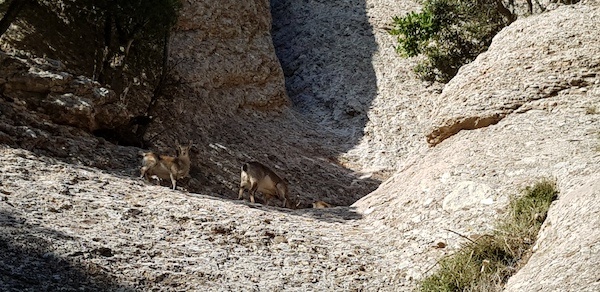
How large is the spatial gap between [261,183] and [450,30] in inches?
375

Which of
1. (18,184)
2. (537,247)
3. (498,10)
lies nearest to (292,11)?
(498,10)

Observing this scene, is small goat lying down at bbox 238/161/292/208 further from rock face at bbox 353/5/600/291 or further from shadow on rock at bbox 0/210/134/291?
shadow on rock at bbox 0/210/134/291

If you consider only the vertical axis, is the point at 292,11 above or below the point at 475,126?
above

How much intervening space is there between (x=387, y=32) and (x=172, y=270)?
1802 cm

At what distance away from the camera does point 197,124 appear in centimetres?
1773

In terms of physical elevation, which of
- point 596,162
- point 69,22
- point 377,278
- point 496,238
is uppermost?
point 69,22

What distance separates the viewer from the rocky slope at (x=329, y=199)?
8016 millimetres

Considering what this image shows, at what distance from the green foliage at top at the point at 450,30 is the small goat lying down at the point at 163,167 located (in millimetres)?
9425

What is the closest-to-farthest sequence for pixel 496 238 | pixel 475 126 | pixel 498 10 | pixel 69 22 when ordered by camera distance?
1. pixel 496 238
2. pixel 475 126
3. pixel 69 22
4. pixel 498 10

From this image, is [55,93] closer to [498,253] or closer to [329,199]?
[329,199]

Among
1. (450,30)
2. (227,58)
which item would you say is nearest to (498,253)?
(450,30)

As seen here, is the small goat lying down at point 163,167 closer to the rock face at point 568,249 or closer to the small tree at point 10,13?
the small tree at point 10,13

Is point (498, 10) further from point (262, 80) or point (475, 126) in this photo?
point (475, 126)

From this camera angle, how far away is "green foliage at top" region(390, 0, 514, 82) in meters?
20.1
